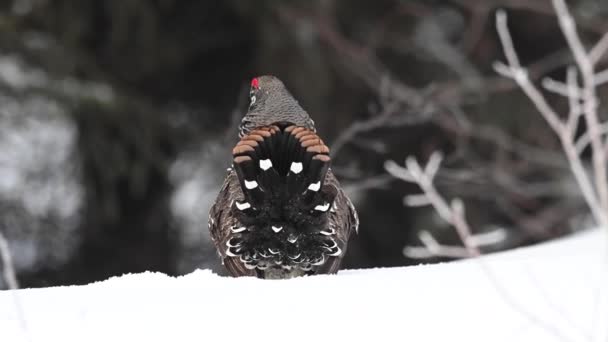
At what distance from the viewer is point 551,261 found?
406cm

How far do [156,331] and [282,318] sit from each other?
38 centimetres

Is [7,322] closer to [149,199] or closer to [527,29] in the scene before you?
[149,199]

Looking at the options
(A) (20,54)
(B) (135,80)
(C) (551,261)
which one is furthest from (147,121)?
(C) (551,261)

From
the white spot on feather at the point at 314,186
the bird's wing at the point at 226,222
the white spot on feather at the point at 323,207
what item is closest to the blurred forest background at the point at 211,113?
the bird's wing at the point at 226,222

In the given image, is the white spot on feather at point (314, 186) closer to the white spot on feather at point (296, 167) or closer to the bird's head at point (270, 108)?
the white spot on feather at point (296, 167)

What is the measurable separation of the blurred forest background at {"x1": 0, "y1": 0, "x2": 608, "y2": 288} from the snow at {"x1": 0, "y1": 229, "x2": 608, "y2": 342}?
638 cm

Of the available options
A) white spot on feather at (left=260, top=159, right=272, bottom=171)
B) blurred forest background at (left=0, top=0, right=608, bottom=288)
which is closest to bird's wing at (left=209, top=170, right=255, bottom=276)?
white spot on feather at (left=260, top=159, right=272, bottom=171)

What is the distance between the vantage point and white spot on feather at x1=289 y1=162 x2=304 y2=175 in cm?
427

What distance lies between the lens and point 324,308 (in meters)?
3.43

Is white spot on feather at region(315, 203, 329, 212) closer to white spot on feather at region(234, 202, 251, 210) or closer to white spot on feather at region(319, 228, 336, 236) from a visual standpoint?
white spot on feather at region(319, 228, 336, 236)

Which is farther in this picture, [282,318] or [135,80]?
→ [135,80]

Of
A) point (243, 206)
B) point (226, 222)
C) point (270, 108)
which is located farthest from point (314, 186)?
point (270, 108)

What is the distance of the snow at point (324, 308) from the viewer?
3.27 metres

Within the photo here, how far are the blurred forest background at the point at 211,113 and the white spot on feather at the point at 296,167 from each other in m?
5.78
